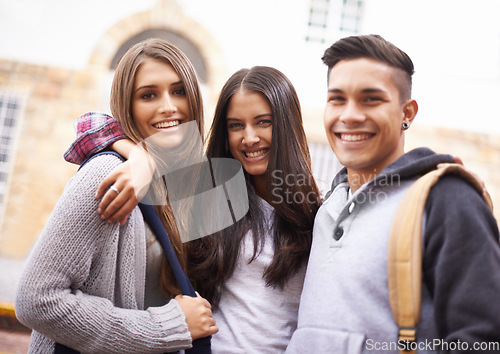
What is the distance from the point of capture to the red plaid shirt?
186 cm

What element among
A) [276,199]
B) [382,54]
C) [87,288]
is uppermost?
[382,54]

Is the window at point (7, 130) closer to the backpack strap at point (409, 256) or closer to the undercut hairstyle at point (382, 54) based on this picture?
the undercut hairstyle at point (382, 54)

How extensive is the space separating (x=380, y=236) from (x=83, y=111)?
7798mm

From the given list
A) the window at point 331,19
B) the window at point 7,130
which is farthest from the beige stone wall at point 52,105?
the window at point 331,19

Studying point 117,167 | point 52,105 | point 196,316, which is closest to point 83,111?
point 52,105

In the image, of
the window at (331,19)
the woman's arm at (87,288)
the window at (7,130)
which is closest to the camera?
the woman's arm at (87,288)

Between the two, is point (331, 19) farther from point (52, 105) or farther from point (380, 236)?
point (380, 236)

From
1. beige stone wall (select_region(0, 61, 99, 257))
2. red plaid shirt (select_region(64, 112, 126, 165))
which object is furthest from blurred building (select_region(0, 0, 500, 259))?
red plaid shirt (select_region(64, 112, 126, 165))

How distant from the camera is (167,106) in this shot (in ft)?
6.70

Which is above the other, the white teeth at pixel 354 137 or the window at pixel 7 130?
the white teeth at pixel 354 137

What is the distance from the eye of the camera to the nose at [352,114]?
1644 mm

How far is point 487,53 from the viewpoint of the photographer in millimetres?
8984

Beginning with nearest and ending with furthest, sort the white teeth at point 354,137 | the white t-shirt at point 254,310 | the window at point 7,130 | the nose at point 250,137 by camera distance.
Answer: the white teeth at point 354,137, the white t-shirt at point 254,310, the nose at point 250,137, the window at point 7,130

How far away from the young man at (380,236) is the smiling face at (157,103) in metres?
0.66
